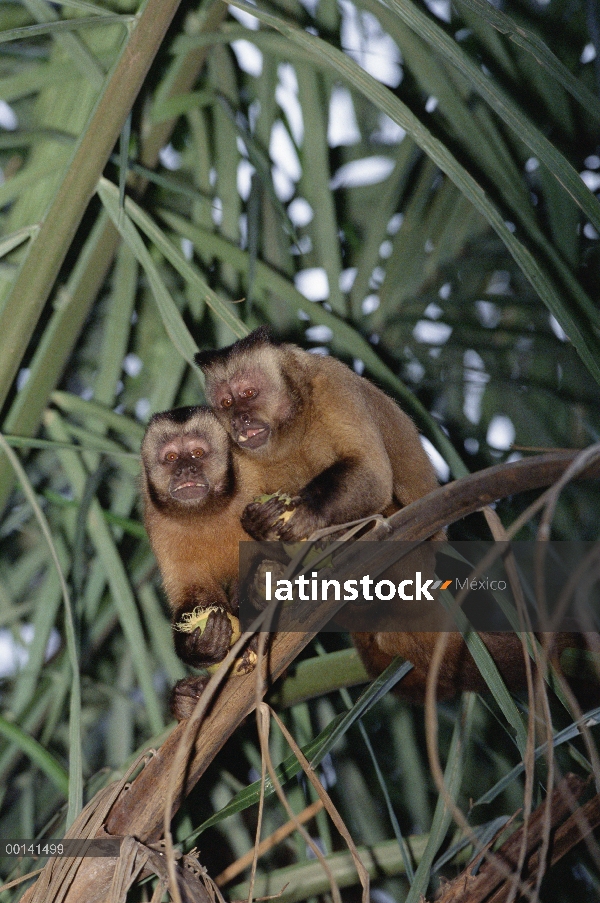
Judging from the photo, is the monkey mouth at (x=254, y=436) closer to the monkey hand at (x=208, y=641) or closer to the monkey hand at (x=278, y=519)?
the monkey hand at (x=278, y=519)

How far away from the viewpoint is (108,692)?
8.48 ft

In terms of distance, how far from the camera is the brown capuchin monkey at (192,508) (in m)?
2.39

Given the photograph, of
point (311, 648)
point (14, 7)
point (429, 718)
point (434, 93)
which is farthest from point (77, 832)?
point (14, 7)

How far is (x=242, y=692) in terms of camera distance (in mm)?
1512

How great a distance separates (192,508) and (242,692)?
94 centimetres

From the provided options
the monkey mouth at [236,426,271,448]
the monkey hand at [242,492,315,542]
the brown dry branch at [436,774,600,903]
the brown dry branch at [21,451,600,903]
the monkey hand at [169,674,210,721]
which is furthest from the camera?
the monkey mouth at [236,426,271,448]

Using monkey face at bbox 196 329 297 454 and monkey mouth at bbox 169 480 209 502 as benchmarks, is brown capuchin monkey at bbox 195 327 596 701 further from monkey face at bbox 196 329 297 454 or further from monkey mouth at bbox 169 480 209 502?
monkey mouth at bbox 169 480 209 502

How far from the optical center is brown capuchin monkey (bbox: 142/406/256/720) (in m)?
2.39

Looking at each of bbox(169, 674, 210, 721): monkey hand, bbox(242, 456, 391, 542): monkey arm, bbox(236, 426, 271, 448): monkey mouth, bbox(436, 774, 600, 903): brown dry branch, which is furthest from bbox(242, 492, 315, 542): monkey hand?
bbox(436, 774, 600, 903): brown dry branch

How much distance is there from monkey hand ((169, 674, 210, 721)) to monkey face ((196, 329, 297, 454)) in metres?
0.64

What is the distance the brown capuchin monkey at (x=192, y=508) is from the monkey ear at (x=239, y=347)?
168mm

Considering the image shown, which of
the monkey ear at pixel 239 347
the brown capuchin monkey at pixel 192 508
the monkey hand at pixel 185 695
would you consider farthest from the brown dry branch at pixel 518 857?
the monkey ear at pixel 239 347

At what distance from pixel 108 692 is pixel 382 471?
1144 millimetres

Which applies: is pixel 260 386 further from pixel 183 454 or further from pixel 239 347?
pixel 183 454
